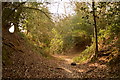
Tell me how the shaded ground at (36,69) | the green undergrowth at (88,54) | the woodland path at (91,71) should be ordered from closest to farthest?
1. the shaded ground at (36,69)
2. the woodland path at (91,71)
3. the green undergrowth at (88,54)

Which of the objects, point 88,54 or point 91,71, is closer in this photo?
point 91,71

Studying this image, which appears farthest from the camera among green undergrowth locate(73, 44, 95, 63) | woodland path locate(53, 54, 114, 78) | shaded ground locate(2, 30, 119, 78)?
green undergrowth locate(73, 44, 95, 63)

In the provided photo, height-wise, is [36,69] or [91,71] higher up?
[36,69]

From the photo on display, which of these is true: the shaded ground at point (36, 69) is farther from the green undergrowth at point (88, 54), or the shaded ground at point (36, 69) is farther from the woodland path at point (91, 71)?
the green undergrowth at point (88, 54)

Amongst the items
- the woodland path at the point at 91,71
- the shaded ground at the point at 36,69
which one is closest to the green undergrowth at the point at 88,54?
the woodland path at the point at 91,71

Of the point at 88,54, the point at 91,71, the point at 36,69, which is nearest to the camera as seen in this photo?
the point at 36,69

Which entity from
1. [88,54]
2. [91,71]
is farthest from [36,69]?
[88,54]

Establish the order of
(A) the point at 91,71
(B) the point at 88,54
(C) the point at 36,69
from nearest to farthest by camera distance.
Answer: (C) the point at 36,69 < (A) the point at 91,71 < (B) the point at 88,54

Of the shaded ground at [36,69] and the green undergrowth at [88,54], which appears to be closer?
the shaded ground at [36,69]

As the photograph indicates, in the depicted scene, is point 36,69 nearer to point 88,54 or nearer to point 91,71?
point 91,71

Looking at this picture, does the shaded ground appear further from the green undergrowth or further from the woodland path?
the green undergrowth

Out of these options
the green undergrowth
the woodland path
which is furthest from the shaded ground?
the green undergrowth

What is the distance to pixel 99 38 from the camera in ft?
40.9

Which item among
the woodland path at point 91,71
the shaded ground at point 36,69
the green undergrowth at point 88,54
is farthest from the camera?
the green undergrowth at point 88,54
